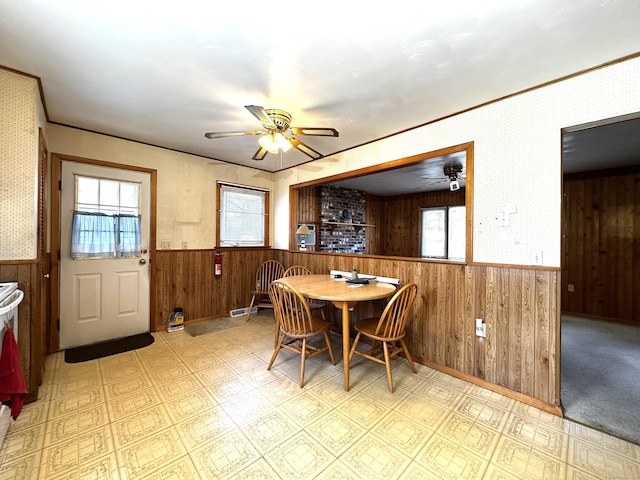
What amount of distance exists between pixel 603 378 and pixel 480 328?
1.26m

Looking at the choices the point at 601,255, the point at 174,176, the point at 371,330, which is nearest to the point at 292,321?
the point at 371,330

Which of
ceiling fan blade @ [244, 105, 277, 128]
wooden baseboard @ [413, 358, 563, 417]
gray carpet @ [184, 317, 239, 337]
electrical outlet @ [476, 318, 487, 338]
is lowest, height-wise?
wooden baseboard @ [413, 358, 563, 417]

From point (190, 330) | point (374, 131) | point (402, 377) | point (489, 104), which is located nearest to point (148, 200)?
point (190, 330)

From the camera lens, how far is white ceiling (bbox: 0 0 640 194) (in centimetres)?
136

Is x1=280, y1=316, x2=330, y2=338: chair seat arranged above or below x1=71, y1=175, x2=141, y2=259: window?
below

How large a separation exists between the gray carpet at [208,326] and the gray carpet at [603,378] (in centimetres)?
348

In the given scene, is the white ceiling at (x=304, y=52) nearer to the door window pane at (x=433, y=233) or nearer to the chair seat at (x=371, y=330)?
the chair seat at (x=371, y=330)

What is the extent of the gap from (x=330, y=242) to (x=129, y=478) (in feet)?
13.3

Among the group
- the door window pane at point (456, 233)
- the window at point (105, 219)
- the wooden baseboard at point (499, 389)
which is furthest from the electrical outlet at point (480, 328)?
the window at point (105, 219)

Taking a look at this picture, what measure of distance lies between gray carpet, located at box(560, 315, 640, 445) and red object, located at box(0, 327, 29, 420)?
3505 millimetres

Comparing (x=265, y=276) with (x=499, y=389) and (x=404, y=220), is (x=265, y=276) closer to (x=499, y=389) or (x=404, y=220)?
(x=499, y=389)

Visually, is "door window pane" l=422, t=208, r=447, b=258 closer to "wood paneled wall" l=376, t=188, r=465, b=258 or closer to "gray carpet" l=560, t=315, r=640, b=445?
"wood paneled wall" l=376, t=188, r=465, b=258

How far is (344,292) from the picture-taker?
2.40 metres

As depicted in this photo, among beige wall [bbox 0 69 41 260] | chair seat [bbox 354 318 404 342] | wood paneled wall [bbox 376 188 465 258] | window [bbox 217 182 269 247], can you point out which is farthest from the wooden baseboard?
wood paneled wall [bbox 376 188 465 258]
